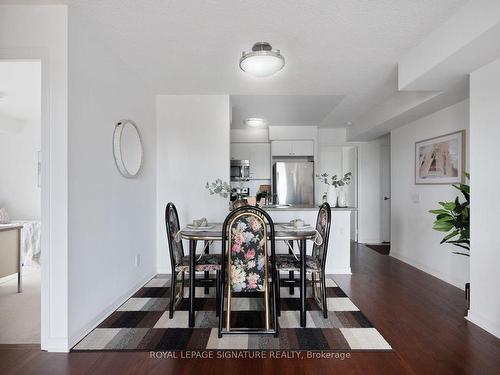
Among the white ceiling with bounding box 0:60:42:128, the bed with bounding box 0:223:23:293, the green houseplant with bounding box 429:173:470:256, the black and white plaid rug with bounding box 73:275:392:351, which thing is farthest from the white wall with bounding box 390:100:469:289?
the bed with bounding box 0:223:23:293

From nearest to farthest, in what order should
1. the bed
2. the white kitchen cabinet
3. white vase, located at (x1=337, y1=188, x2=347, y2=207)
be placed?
the bed → white vase, located at (x1=337, y1=188, x2=347, y2=207) → the white kitchen cabinet

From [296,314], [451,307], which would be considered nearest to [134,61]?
[296,314]

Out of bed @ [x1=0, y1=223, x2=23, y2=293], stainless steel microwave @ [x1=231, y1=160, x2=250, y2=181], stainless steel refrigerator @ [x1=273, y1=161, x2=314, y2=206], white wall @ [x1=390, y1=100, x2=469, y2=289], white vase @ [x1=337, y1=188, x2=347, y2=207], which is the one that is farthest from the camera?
stainless steel microwave @ [x1=231, y1=160, x2=250, y2=181]

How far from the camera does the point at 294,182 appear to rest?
18.5 feet

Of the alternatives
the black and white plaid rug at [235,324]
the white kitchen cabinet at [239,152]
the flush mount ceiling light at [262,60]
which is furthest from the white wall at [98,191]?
the white kitchen cabinet at [239,152]

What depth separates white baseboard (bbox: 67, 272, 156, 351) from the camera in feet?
6.84

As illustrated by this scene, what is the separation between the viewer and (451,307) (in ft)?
9.04

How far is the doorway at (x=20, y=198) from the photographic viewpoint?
252 cm

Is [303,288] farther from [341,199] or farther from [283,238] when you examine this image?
[341,199]

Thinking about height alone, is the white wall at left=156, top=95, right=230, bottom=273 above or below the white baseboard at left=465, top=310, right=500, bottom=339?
above

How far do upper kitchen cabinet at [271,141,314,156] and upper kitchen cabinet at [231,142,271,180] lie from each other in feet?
0.92

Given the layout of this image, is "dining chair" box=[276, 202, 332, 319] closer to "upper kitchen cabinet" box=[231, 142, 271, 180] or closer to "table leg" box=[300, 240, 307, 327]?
"table leg" box=[300, 240, 307, 327]

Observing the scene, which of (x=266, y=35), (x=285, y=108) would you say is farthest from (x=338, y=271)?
(x=266, y=35)

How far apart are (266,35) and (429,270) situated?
363 centimetres
